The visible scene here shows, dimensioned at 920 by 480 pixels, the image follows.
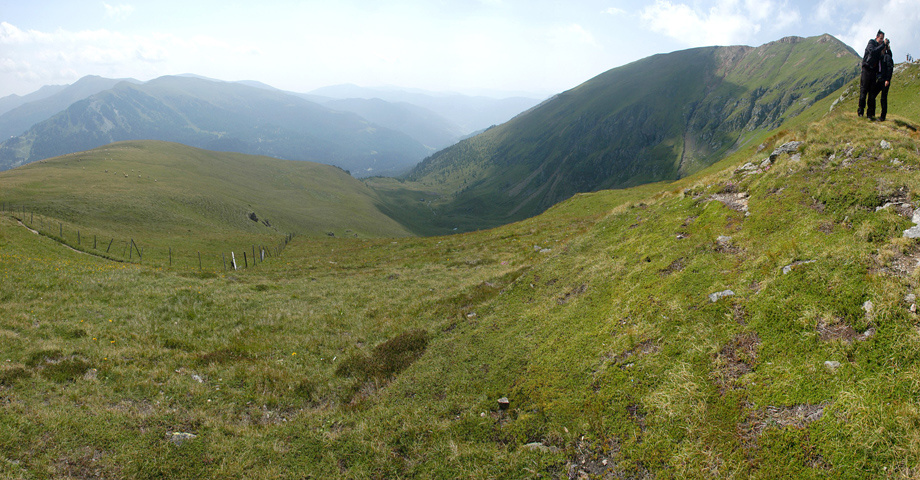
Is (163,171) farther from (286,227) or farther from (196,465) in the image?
(196,465)

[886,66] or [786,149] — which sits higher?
[886,66]

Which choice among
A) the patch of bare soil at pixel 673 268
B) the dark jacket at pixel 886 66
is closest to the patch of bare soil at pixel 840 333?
the patch of bare soil at pixel 673 268

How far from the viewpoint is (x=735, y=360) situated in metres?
9.42

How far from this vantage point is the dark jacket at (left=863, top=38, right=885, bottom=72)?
2016 centimetres

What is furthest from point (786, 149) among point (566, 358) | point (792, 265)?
point (566, 358)

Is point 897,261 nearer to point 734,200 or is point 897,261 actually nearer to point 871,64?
point 734,200

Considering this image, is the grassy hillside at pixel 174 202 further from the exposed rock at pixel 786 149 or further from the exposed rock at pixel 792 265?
the exposed rock at pixel 786 149

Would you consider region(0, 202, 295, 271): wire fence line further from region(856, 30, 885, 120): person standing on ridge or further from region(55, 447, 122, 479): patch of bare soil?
region(856, 30, 885, 120): person standing on ridge

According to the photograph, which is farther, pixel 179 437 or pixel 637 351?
pixel 179 437

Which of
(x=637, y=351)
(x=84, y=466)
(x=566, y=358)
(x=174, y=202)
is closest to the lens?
(x=84, y=466)

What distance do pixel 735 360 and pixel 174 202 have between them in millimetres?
111385

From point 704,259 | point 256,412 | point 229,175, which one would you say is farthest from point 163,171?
point 704,259

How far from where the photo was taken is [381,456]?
10.5 meters

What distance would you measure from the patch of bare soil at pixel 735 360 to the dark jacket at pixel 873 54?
21.9 meters
